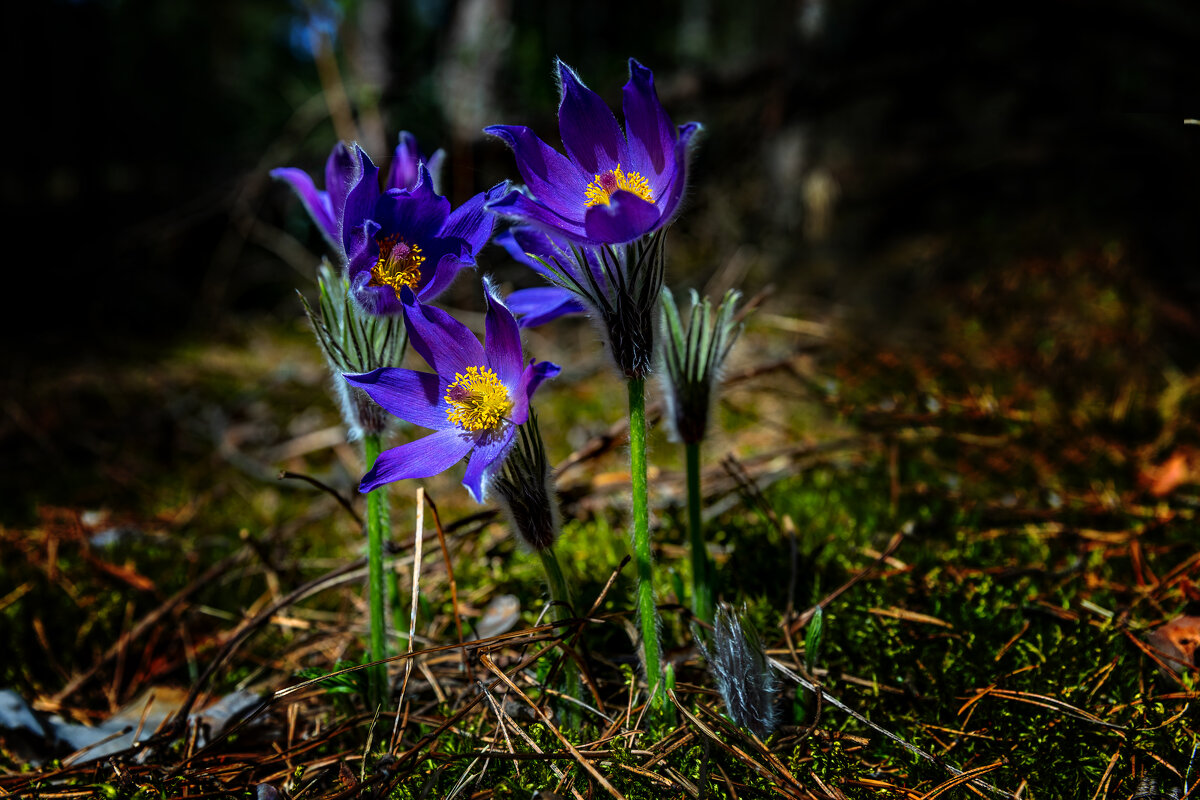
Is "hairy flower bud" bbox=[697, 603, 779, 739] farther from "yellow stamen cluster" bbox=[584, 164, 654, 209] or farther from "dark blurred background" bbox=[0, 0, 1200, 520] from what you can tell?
"dark blurred background" bbox=[0, 0, 1200, 520]

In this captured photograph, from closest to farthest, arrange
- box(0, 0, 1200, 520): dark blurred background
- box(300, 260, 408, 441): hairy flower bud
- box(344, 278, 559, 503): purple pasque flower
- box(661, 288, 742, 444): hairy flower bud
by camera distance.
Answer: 1. box(344, 278, 559, 503): purple pasque flower
2. box(300, 260, 408, 441): hairy flower bud
3. box(661, 288, 742, 444): hairy flower bud
4. box(0, 0, 1200, 520): dark blurred background

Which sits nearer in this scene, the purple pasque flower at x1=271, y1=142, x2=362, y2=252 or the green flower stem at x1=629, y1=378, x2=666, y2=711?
the green flower stem at x1=629, y1=378, x2=666, y2=711

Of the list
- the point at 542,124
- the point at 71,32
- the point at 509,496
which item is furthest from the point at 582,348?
the point at 71,32

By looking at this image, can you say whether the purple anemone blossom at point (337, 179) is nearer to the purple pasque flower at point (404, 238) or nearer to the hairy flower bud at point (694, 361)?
the purple pasque flower at point (404, 238)

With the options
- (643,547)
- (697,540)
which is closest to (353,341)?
(643,547)

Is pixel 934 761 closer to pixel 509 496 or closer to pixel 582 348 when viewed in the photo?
pixel 509 496

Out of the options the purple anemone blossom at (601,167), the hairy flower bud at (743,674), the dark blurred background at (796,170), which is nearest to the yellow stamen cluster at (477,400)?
the purple anemone blossom at (601,167)

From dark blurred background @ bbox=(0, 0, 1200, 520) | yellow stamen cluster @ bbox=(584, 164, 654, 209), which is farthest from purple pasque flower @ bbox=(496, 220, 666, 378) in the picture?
dark blurred background @ bbox=(0, 0, 1200, 520)
